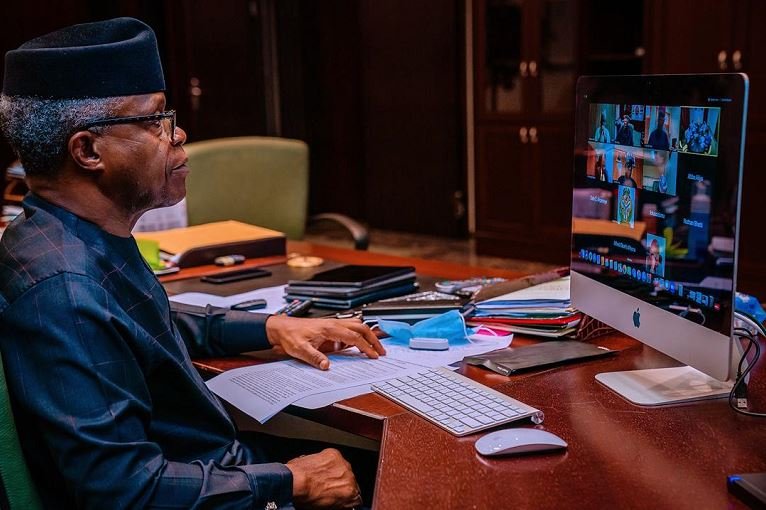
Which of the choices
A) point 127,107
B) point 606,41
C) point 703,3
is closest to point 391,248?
point 606,41

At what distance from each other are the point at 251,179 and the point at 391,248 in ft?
9.96

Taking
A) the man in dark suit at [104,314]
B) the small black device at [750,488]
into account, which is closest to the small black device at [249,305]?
the man in dark suit at [104,314]

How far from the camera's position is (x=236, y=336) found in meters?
1.80

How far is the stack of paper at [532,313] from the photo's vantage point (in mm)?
1811

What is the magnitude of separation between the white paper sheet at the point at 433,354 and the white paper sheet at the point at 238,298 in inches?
15.4

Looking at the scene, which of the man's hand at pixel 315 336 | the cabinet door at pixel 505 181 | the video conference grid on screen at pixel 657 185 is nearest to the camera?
the video conference grid on screen at pixel 657 185

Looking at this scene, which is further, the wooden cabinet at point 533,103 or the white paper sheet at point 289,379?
the wooden cabinet at point 533,103

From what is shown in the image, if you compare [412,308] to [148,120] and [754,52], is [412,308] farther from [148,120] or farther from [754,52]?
[754,52]

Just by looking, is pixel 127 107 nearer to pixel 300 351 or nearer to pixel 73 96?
pixel 73 96

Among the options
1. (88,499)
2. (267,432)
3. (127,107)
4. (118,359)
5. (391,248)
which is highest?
(127,107)

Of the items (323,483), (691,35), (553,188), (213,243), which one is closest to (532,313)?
(323,483)

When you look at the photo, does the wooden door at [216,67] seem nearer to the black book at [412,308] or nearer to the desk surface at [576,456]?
the black book at [412,308]

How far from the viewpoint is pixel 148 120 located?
1.39 metres

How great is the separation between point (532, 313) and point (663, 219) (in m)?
0.52
